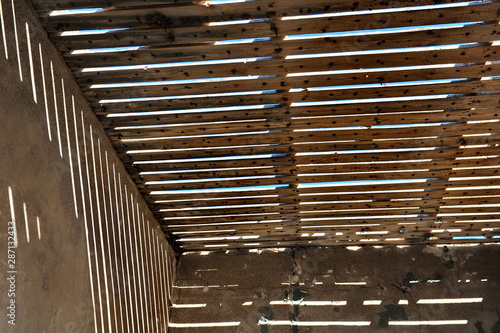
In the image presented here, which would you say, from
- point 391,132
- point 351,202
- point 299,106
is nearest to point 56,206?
point 299,106

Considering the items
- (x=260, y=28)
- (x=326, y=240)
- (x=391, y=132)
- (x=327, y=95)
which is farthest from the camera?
(x=326, y=240)

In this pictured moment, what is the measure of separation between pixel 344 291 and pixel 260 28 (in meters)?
2.92

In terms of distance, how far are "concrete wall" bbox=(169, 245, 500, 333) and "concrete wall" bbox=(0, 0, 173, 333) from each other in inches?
→ 34.8

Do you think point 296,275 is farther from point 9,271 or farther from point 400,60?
point 9,271

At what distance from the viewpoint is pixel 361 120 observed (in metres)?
3.58

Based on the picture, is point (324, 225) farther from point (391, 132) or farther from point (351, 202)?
point (391, 132)

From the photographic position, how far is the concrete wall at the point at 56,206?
2.65 metres

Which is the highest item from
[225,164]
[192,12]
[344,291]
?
[192,12]

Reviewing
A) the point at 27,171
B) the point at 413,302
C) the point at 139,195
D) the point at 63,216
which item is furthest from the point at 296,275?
the point at 27,171

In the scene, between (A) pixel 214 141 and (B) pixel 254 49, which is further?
(A) pixel 214 141

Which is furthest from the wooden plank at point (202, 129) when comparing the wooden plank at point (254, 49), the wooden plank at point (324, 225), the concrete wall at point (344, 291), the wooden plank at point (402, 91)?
the concrete wall at point (344, 291)

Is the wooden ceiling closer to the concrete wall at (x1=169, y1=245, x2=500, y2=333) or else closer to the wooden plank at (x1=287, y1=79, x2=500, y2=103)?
the wooden plank at (x1=287, y1=79, x2=500, y2=103)

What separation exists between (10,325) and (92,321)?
3.23 feet

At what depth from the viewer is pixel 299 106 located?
350cm
